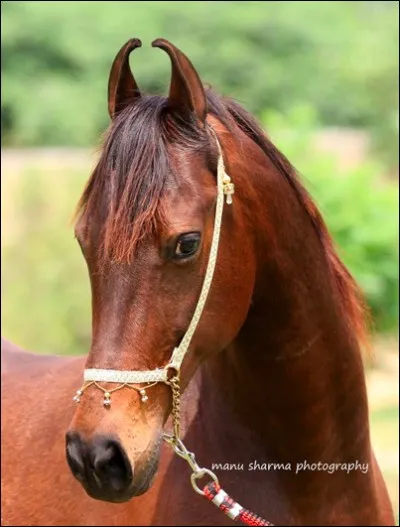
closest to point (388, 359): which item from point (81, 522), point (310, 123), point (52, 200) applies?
point (310, 123)

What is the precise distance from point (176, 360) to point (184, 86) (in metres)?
0.63

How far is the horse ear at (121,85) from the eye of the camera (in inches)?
75.3

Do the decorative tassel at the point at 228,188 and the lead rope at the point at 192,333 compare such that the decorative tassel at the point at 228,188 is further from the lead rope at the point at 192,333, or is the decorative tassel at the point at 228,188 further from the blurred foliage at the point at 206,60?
the blurred foliage at the point at 206,60

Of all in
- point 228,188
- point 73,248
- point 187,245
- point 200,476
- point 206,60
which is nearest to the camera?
point 187,245

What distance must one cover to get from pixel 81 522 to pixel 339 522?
847 millimetres

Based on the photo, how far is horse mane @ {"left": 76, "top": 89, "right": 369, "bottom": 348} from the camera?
1716 mm

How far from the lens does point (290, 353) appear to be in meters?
2.13

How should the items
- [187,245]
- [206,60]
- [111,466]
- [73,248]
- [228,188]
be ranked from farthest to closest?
[206,60] < [73,248] < [228,188] < [187,245] < [111,466]

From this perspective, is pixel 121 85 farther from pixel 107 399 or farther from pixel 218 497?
pixel 218 497

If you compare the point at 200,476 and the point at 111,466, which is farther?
the point at 200,476

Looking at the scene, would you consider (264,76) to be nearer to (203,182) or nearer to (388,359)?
(388,359)

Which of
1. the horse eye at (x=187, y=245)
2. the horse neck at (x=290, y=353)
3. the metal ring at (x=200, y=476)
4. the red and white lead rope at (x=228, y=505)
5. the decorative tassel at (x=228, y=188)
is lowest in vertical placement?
the red and white lead rope at (x=228, y=505)

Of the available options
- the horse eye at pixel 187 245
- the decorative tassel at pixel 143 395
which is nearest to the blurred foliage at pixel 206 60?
the horse eye at pixel 187 245

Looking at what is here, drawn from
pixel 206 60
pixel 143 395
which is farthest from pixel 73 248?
pixel 206 60
